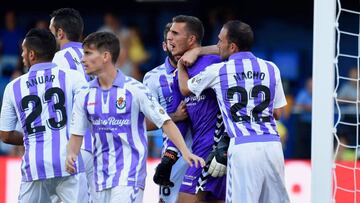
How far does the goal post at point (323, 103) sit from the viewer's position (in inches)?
292

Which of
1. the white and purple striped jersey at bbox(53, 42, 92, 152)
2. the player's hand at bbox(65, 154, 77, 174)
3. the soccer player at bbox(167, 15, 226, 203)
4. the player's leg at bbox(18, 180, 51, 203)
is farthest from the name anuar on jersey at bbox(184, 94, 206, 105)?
the player's leg at bbox(18, 180, 51, 203)

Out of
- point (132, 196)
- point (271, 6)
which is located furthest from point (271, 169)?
point (271, 6)

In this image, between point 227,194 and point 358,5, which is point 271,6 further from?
point 227,194

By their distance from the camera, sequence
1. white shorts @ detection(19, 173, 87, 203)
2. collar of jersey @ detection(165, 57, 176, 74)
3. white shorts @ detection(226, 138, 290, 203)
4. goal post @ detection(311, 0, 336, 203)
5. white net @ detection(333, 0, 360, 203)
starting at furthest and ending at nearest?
white net @ detection(333, 0, 360, 203) < collar of jersey @ detection(165, 57, 176, 74) < white shorts @ detection(19, 173, 87, 203) < white shorts @ detection(226, 138, 290, 203) < goal post @ detection(311, 0, 336, 203)

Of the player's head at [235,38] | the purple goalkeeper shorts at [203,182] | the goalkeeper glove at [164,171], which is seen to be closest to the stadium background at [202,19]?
the goalkeeper glove at [164,171]

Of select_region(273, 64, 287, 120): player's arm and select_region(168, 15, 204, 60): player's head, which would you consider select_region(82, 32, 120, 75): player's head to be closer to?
select_region(168, 15, 204, 60): player's head

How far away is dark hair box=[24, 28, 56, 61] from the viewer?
8289 millimetres

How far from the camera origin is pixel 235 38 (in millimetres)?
8227

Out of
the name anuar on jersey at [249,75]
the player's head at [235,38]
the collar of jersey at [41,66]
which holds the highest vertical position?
the player's head at [235,38]

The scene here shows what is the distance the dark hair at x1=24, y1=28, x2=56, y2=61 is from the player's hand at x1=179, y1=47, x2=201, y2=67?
99 cm

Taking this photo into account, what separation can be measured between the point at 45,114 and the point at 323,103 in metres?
2.11

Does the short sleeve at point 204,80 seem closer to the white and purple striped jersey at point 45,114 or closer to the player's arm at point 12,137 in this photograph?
the white and purple striped jersey at point 45,114

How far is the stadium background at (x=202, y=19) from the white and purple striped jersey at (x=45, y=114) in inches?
350

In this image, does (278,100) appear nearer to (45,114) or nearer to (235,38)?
(235,38)
